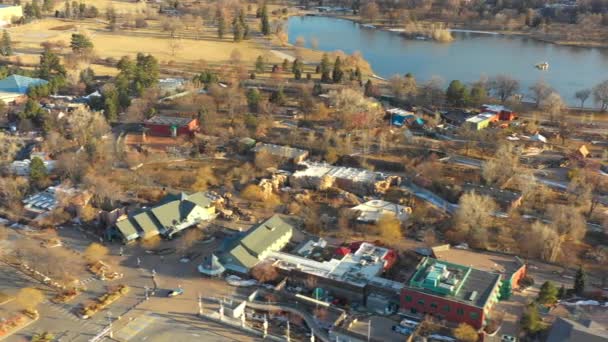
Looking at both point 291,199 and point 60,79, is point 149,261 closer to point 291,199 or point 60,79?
point 291,199

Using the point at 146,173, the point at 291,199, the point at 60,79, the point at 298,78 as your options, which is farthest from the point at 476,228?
the point at 60,79

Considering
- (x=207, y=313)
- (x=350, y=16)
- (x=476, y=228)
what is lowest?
(x=207, y=313)

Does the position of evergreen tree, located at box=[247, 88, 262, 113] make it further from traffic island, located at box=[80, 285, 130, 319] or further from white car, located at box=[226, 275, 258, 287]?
traffic island, located at box=[80, 285, 130, 319]

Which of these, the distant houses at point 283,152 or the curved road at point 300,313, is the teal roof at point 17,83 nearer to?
the distant houses at point 283,152

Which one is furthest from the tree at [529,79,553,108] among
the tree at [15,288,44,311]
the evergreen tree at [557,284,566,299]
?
the tree at [15,288,44,311]

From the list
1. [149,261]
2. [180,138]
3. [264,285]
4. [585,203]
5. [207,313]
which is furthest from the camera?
[180,138]

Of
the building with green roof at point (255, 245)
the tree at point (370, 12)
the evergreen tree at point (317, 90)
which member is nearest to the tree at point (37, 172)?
the building with green roof at point (255, 245)
